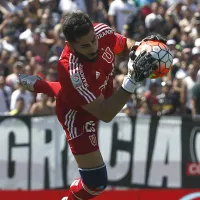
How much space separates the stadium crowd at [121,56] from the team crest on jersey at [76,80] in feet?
15.6

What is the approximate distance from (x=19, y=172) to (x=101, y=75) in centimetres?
385

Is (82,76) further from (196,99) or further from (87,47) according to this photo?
(196,99)

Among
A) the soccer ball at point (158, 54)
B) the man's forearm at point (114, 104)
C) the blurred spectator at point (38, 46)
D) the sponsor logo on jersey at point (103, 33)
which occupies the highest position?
the blurred spectator at point (38, 46)

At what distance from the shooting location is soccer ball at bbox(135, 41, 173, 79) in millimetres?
6732

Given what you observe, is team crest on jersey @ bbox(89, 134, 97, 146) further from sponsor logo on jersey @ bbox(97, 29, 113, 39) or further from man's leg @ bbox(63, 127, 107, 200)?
sponsor logo on jersey @ bbox(97, 29, 113, 39)

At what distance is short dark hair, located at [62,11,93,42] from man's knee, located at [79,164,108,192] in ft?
4.83

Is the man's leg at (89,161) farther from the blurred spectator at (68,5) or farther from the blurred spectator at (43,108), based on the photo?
the blurred spectator at (68,5)

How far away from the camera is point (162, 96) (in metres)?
12.9

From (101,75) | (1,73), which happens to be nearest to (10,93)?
(1,73)

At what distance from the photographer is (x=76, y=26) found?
695 cm

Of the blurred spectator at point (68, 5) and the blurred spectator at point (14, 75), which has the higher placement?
the blurred spectator at point (68, 5)

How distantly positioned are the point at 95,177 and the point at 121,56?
18.2 ft

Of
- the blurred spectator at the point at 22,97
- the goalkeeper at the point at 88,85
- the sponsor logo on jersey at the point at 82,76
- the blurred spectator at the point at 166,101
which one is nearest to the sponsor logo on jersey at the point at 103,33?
the goalkeeper at the point at 88,85

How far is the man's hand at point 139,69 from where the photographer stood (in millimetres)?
6633
